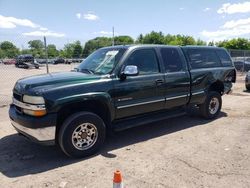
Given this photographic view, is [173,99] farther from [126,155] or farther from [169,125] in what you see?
[126,155]

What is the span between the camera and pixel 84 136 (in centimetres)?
477

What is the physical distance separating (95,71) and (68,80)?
31.1 inches

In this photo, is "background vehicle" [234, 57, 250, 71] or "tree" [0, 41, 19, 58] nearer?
"tree" [0, 41, 19, 58]

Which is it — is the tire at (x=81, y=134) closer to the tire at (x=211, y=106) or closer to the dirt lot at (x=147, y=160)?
the dirt lot at (x=147, y=160)

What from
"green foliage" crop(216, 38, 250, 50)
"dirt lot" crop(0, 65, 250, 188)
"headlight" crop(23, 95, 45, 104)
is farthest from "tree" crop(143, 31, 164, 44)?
"headlight" crop(23, 95, 45, 104)

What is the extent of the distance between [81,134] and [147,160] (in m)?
1.19

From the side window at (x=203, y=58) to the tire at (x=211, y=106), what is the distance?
0.76 m

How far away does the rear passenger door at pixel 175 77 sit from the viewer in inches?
235

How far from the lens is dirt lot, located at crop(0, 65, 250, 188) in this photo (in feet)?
12.9

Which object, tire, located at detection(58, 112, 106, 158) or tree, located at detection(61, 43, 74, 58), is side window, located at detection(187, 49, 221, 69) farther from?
tree, located at detection(61, 43, 74, 58)

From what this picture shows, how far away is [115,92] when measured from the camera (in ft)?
16.5

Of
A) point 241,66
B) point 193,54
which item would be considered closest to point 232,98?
point 193,54

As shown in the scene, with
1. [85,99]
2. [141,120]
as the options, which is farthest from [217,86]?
[85,99]

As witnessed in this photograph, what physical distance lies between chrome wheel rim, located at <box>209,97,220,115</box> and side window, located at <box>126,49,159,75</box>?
7.80 ft
